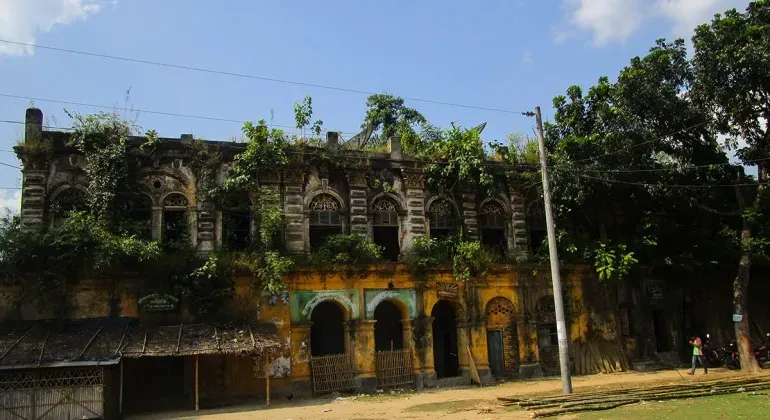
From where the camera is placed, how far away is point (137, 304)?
1839 cm

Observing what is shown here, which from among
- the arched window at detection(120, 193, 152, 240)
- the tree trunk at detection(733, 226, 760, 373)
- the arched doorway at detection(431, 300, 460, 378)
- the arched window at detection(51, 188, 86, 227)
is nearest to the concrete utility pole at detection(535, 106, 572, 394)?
the arched doorway at detection(431, 300, 460, 378)

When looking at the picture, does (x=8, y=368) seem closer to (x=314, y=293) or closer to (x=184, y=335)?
(x=184, y=335)

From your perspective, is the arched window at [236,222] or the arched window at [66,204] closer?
the arched window at [66,204]

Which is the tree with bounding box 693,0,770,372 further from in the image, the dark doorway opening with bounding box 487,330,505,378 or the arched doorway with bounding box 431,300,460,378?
the arched doorway with bounding box 431,300,460,378

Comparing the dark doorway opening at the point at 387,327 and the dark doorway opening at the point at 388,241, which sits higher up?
the dark doorway opening at the point at 388,241

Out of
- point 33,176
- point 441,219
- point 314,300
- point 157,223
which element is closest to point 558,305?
point 441,219

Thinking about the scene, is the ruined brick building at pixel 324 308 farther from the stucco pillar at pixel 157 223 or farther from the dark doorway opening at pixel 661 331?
the dark doorway opening at pixel 661 331

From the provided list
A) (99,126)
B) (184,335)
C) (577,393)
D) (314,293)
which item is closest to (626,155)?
(577,393)

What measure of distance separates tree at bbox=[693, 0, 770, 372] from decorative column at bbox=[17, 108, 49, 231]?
854 inches

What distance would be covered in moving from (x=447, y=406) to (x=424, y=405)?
762mm

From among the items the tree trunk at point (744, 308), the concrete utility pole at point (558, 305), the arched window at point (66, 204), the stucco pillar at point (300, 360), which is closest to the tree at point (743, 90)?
the tree trunk at point (744, 308)

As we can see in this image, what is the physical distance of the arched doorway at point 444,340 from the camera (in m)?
23.8

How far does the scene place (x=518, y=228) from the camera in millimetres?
23781

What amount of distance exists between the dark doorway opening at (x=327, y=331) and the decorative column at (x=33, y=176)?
9969 millimetres
